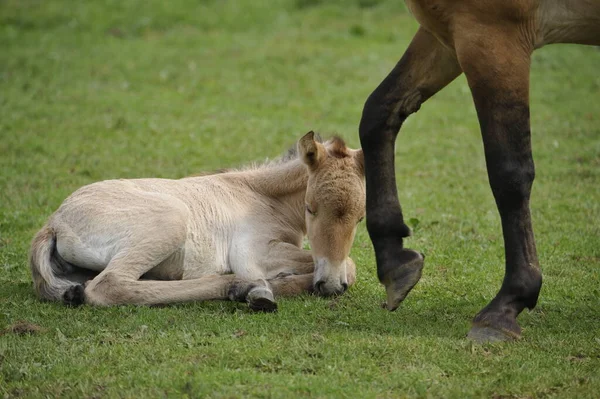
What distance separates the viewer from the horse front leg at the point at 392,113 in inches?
228

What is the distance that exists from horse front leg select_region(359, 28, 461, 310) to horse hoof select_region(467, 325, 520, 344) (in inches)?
32.8

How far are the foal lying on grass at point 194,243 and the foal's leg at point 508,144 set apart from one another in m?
1.38

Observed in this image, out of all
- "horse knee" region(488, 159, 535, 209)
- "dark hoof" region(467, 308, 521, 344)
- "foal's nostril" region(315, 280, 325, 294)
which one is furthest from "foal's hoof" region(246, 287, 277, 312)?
"horse knee" region(488, 159, 535, 209)

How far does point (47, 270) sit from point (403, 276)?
252cm

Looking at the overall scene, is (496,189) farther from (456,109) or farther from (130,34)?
(130,34)

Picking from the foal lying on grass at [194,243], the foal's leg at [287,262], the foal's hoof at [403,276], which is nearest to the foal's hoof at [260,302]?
the foal lying on grass at [194,243]

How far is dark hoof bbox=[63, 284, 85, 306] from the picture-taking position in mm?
6082

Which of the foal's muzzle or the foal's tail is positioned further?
the foal's muzzle

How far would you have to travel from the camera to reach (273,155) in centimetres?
1173

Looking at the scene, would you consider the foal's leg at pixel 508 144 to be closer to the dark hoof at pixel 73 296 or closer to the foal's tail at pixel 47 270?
the dark hoof at pixel 73 296

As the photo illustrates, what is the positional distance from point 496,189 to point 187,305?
2283 mm

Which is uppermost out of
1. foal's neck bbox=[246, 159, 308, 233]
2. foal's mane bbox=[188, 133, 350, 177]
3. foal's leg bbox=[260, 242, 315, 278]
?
foal's mane bbox=[188, 133, 350, 177]

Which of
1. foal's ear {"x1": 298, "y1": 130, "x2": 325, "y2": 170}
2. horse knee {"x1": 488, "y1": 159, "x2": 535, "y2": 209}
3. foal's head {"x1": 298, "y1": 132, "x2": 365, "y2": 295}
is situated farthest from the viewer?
foal's ear {"x1": 298, "y1": 130, "x2": 325, "y2": 170}

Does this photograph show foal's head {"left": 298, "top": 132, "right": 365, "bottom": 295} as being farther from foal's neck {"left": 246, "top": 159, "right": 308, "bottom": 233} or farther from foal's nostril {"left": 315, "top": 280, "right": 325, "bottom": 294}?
foal's neck {"left": 246, "top": 159, "right": 308, "bottom": 233}
